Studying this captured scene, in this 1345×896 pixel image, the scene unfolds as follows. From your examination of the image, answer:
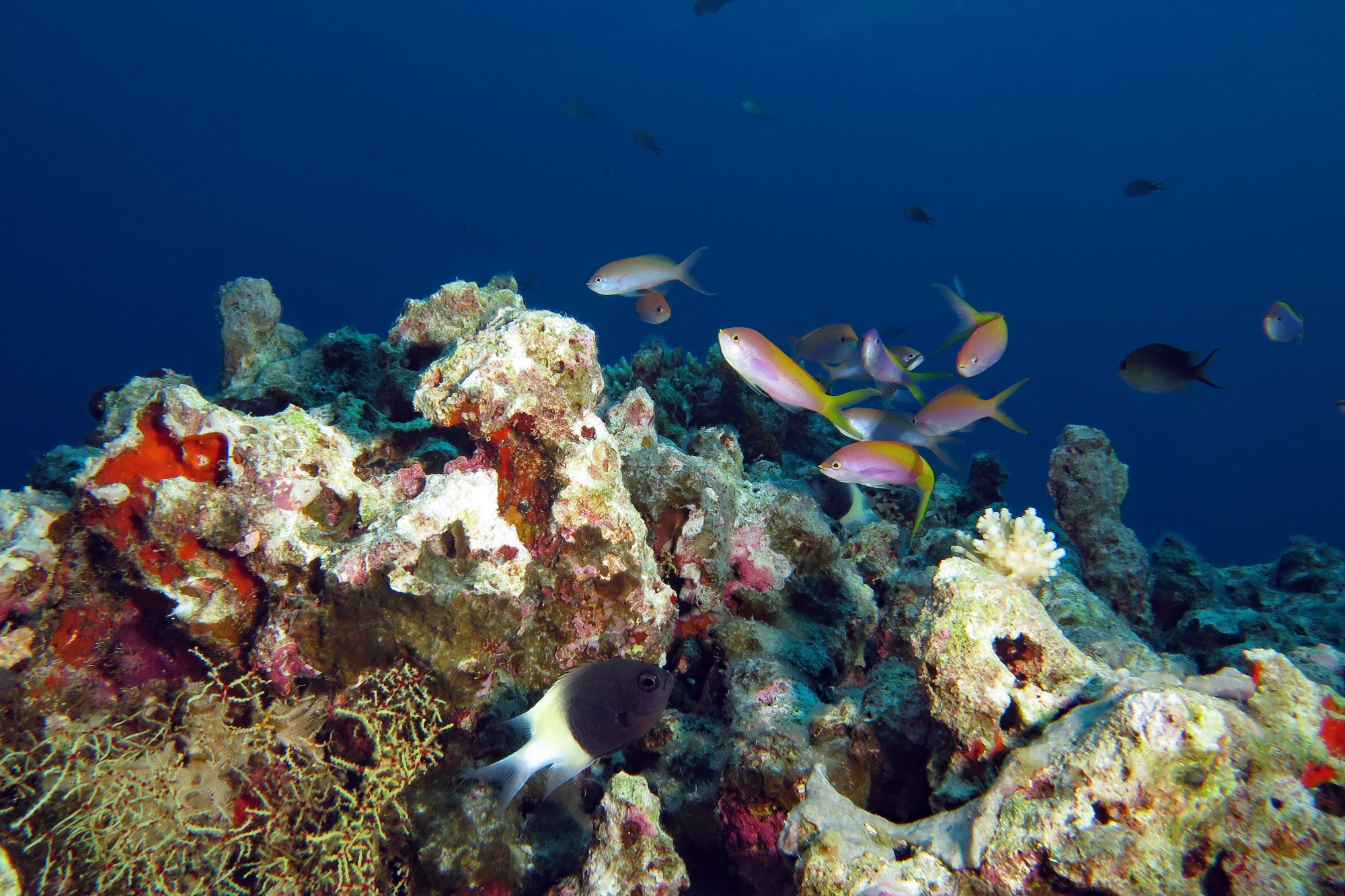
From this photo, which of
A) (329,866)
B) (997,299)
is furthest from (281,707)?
(997,299)

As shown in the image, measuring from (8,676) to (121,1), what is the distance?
122m

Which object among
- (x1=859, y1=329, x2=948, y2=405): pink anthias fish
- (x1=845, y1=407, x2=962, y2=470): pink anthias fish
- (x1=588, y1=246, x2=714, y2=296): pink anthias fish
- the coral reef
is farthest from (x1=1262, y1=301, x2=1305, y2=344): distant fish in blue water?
(x1=588, y1=246, x2=714, y2=296): pink anthias fish

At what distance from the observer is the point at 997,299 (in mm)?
100938

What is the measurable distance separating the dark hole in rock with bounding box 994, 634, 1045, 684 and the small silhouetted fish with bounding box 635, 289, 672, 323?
5.20m

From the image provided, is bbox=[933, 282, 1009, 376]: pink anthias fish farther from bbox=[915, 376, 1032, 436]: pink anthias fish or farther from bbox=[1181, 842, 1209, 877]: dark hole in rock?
bbox=[1181, 842, 1209, 877]: dark hole in rock

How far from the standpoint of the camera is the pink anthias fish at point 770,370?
303 centimetres

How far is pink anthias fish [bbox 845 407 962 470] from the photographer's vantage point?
4.28m

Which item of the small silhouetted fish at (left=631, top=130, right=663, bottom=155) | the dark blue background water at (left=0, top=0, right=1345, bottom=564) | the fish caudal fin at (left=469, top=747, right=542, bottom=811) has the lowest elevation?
the dark blue background water at (left=0, top=0, right=1345, bottom=564)

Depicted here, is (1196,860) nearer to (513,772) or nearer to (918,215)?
(513,772)

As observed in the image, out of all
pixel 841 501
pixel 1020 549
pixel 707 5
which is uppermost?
pixel 707 5

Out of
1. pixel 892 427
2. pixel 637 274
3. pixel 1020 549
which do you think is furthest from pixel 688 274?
pixel 1020 549

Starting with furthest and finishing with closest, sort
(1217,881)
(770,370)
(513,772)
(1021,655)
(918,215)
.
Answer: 1. (918,215)
2. (770,370)
3. (513,772)
4. (1021,655)
5. (1217,881)

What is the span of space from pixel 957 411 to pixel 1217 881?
3031 millimetres

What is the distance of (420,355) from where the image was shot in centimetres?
452
